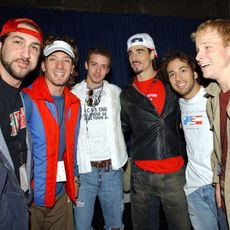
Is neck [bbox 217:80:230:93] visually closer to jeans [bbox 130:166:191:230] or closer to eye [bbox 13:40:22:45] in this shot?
jeans [bbox 130:166:191:230]

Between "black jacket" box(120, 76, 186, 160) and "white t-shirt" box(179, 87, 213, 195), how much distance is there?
0.71ft

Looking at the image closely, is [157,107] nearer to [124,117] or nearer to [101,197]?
[124,117]

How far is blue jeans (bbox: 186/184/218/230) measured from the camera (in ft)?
8.18

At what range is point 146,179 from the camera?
2908mm

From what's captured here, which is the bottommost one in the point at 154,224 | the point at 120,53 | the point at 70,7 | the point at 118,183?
the point at 154,224

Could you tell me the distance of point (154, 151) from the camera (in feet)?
9.43

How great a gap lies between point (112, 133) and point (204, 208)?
4.15 ft

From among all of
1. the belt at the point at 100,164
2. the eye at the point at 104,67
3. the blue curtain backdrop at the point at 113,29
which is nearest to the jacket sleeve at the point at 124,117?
the eye at the point at 104,67

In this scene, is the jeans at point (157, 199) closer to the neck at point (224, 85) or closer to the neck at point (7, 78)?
the neck at point (224, 85)

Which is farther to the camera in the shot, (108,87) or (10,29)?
(108,87)

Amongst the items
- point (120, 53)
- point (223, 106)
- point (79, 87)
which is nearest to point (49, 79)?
point (79, 87)

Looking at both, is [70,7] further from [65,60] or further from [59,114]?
[59,114]

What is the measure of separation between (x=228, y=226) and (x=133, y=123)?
1.42 meters

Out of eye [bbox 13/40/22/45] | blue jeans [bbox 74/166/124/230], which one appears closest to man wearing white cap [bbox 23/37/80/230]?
blue jeans [bbox 74/166/124/230]
